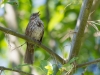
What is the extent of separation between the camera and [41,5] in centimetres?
754

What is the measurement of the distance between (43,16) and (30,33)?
157cm

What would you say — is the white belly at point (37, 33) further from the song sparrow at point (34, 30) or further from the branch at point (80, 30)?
the branch at point (80, 30)

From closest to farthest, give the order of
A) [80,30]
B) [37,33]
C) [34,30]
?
1. [80,30]
2. [37,33]
3. [34,30]

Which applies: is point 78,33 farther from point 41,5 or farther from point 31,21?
point 41,5

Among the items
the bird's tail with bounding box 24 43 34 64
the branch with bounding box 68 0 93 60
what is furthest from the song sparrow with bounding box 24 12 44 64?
the branch with bounding box 68 0 93 60

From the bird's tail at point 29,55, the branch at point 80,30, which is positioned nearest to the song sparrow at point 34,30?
the bird's tail at point 29,55

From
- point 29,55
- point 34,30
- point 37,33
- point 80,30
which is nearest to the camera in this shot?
point 80,30

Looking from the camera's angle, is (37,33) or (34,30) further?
(34,30)

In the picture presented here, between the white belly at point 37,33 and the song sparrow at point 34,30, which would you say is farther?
the white belly at point 37,33

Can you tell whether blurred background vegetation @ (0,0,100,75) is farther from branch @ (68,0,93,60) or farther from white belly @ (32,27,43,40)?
branch @ (68,0,93,60)

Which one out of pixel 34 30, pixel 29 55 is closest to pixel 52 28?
pixel 34 30

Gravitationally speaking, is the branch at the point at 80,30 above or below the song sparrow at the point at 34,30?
below

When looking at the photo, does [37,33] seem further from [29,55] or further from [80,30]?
[80,30]

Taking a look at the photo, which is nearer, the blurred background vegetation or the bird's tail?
the bird's tail
